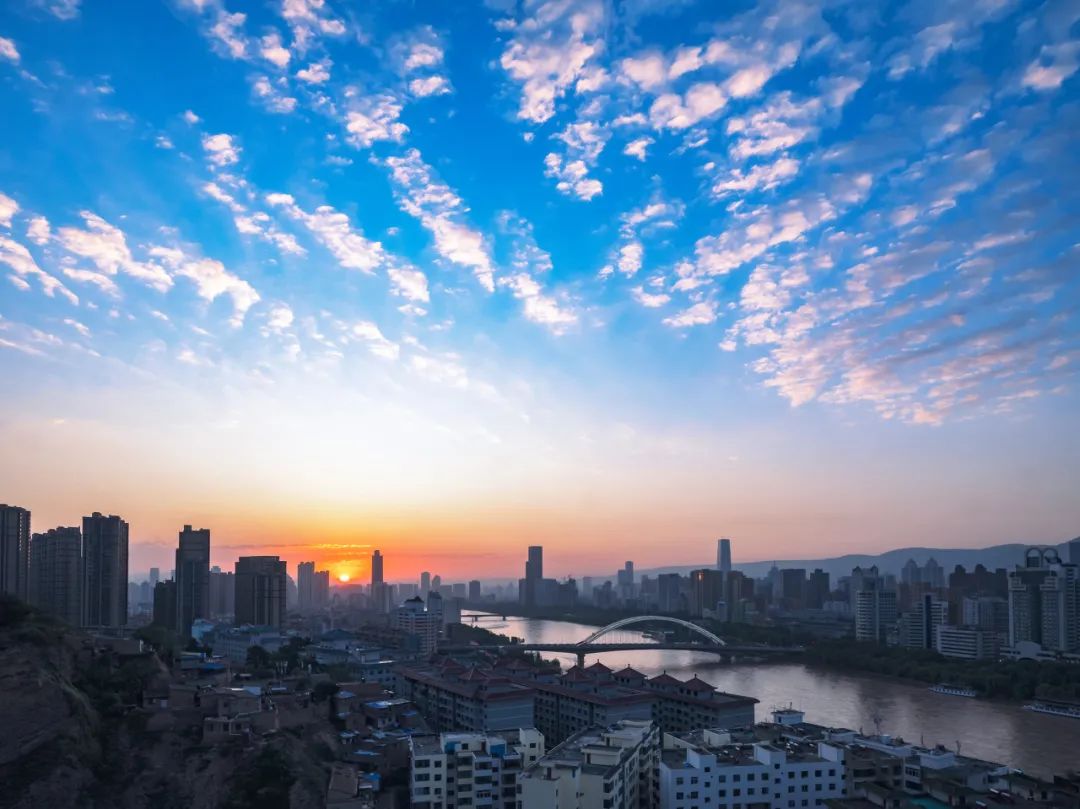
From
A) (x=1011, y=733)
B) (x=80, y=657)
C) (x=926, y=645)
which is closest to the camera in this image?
(x=80, y=657)

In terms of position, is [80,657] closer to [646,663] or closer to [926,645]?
[646,663]

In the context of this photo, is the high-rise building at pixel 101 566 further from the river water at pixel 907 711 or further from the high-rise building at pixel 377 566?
the high-rise building at pixel 377 566

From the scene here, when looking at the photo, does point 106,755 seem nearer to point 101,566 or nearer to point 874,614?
point 101,566

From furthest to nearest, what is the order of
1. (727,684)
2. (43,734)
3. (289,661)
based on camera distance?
1. (727,684)
2. (289,661)
3. (43,734)

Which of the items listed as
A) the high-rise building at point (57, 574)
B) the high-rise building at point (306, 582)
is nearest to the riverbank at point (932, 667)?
the high-rise building at point (57, 574)

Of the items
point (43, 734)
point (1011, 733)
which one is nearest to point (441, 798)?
point (43, 734)

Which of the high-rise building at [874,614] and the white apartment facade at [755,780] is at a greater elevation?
the white apartment facade at [755,780]

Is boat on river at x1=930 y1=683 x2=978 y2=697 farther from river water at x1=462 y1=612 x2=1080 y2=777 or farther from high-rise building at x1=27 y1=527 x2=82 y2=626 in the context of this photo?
high-rise building at x1=27 y1=527 x2=82 y2=626
